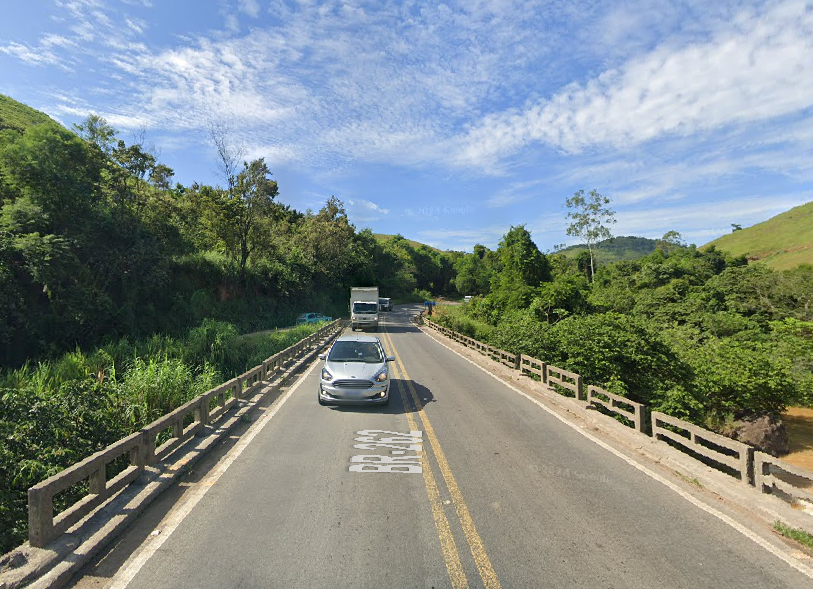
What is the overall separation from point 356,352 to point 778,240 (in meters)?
114

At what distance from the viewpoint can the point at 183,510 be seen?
4.63 meters

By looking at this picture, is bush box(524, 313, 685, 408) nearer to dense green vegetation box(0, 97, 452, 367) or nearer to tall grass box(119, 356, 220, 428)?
tall grass box(119, 356, 220, 428)

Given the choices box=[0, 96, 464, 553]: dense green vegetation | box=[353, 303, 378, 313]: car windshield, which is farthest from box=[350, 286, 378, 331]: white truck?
box=[0, 96, 464, 553]: dense green vegetation

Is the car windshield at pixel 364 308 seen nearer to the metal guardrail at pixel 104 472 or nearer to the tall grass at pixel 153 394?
the tall grass at pixel 153 394

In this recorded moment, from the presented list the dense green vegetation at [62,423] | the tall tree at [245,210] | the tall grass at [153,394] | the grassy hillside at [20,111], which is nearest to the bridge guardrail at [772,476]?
the dense green vegetation at [62,423]

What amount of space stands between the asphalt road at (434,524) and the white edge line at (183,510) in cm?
2

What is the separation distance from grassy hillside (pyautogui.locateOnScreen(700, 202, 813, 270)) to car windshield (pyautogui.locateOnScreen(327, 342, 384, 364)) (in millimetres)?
71410

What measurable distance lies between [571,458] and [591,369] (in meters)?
8.52

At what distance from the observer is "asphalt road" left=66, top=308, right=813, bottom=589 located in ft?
11.7

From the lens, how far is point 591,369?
14.2m

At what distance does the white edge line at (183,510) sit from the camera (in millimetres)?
3516

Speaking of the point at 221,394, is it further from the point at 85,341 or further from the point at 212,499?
the point at 85,341

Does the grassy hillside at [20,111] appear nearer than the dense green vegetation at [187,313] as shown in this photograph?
No

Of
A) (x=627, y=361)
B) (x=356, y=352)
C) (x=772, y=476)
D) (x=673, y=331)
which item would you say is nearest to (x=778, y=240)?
(x=673, y=331)
